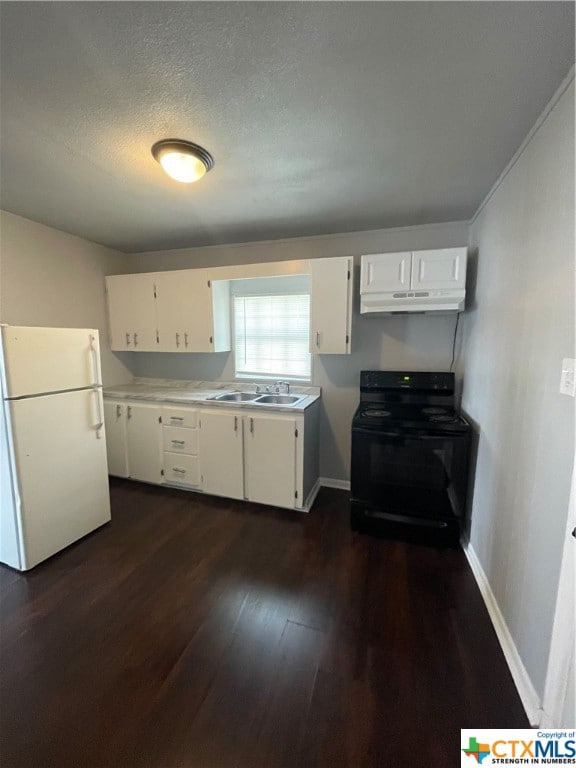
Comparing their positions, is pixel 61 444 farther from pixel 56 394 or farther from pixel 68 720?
pixel 68 720

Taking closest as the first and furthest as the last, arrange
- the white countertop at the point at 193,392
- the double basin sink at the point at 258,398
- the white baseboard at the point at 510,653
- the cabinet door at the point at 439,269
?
the white baseboard at the point at 510,653 → the cabinet door at the point at 439,269 → the white countertop at the point at 193,392 → the double basin sink at the point at 258,398

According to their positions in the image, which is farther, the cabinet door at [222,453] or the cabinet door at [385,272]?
the cabinet door at [222,453]

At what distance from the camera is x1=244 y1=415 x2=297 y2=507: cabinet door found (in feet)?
8.48

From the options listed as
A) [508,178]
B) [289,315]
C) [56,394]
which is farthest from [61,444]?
[508,178]

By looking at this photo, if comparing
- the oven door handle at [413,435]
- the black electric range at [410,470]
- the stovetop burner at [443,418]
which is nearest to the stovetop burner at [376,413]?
the black electric range at [410,470]

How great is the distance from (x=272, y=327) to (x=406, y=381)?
1459 millimetres

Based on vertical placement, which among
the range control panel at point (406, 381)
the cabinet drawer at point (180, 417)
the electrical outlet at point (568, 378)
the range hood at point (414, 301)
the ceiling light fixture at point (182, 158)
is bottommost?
the cabinet drawer at point (180, 417)

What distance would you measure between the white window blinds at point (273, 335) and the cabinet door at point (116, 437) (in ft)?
4.19

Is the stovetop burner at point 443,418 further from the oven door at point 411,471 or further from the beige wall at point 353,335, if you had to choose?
the beige wall at point 353,335

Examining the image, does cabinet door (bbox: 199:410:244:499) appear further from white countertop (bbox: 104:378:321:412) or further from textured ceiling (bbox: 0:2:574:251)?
textured ceiling (bbox: 0:2:574:251)

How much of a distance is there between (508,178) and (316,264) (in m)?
1.35

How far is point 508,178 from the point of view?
5.79 ft

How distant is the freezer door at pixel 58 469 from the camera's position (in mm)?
1976

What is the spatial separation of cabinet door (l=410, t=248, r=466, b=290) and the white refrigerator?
2.52 metres
